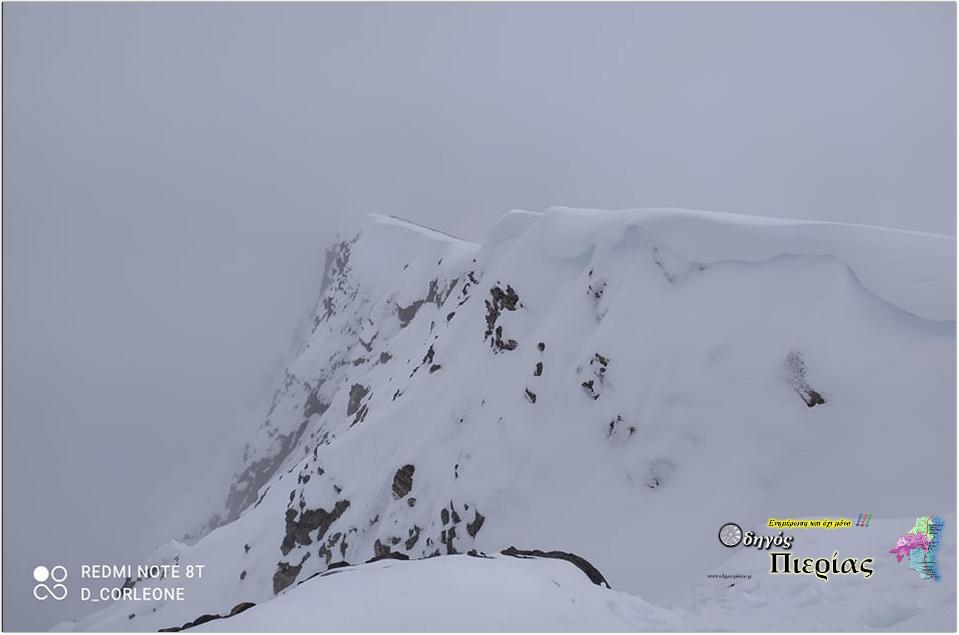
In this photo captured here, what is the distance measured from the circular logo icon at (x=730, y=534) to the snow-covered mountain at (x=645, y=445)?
6.2 inches

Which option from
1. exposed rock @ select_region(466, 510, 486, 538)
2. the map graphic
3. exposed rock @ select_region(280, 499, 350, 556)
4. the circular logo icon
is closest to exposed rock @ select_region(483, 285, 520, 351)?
exposed rock @ select_region(466, 510, 486, 538)

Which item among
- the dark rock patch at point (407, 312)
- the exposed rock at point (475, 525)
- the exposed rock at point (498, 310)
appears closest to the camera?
the exposed rock at point (475, 525)

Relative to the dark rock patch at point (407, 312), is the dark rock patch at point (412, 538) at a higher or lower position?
lower

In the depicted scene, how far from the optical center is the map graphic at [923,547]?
274 inches

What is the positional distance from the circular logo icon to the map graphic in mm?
2894

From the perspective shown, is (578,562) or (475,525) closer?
(578,562)

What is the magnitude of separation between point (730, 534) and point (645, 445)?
113 inches

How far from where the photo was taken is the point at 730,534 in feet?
33.9

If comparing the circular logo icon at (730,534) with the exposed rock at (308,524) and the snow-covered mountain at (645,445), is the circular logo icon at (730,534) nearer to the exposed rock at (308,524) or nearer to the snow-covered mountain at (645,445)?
the snow-covered mountain at (645,445)

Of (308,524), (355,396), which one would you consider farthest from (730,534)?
(355,396)

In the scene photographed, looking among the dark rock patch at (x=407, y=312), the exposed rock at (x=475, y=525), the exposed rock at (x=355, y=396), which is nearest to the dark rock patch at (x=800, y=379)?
the exposed rock at (x=475, y=525)

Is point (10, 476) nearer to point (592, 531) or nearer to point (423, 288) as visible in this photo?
point (423, 288)

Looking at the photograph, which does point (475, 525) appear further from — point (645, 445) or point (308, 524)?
point (308, 524)

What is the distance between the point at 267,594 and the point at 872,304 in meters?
22.2
